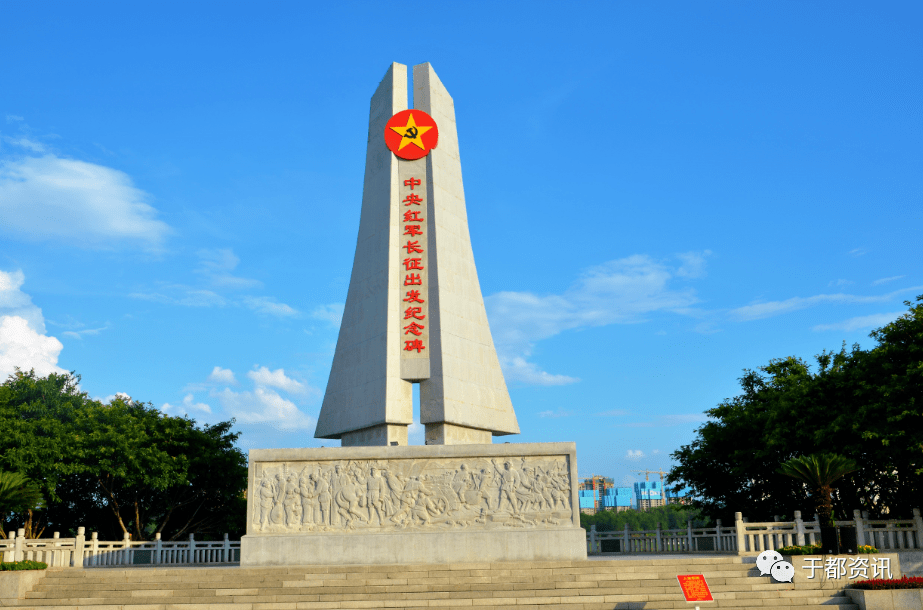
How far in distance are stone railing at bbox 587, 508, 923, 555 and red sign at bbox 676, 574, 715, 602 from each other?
4.43 m

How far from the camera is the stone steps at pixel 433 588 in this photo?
10.9 m

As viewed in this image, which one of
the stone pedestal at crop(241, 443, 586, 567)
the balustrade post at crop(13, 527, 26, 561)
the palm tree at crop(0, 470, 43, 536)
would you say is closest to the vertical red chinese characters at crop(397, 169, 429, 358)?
the stone pedestal at crop(241, 443, 586, 567)

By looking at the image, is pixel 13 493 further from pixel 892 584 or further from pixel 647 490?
pixel 647 490

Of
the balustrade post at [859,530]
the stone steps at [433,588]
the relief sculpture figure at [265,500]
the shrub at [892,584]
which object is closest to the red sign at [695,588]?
the stone steps at [433,588]

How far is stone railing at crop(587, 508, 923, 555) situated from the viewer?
13781mm

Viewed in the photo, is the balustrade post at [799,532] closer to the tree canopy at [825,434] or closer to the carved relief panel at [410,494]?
the tree canopy at [825,434]

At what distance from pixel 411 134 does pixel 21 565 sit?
12.5 meters

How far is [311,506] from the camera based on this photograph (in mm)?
13648

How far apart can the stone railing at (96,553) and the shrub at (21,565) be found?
97cm

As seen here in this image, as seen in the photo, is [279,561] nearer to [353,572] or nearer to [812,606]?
[353,572]

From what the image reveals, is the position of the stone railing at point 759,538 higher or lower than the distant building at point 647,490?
higher

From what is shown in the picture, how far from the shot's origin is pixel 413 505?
13.6 m

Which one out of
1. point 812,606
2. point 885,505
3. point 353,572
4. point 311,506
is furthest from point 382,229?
point 885,505

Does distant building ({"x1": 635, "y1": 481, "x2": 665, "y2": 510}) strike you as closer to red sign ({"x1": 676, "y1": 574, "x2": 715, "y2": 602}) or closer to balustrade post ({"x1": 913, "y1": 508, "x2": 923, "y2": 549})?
balustrade post ({"x1": 913, "y1": 508, "x2": 923, "y2": 549})
